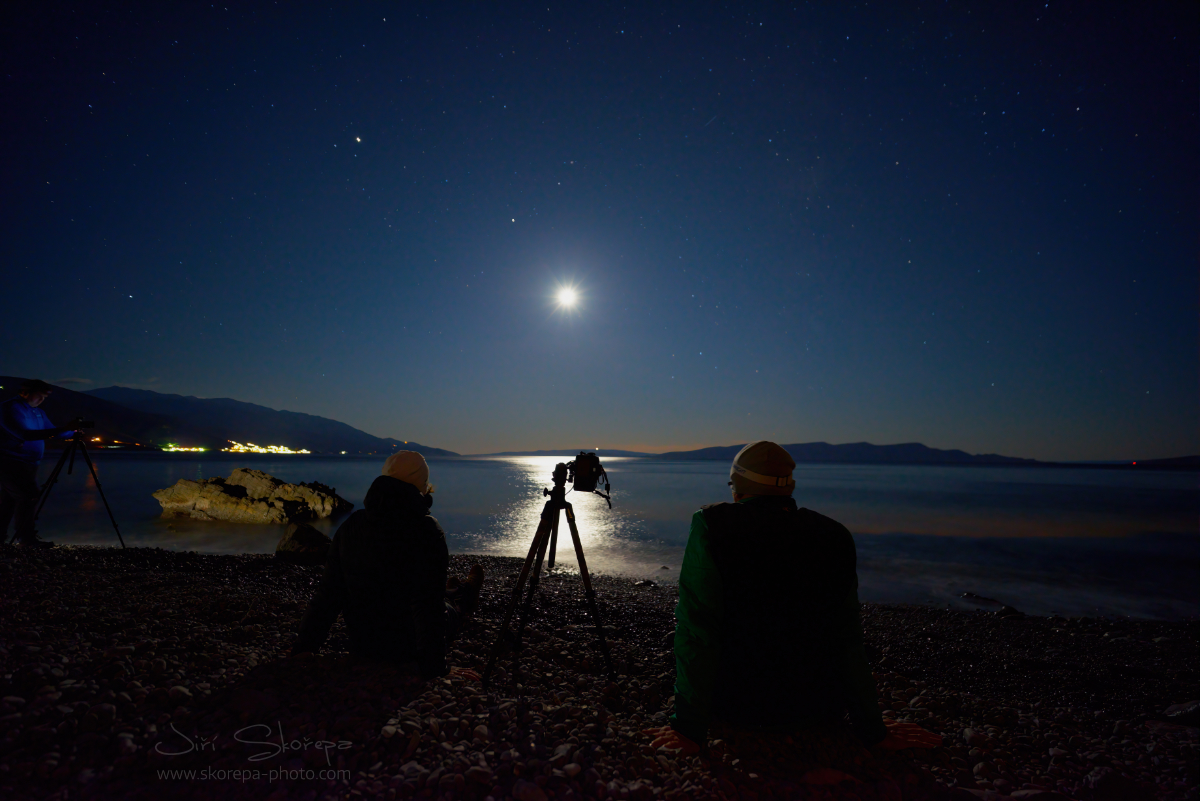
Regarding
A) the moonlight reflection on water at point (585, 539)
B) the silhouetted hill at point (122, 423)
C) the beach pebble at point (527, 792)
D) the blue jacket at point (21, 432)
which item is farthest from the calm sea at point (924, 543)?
the silhouetted hill at point (122, 423)

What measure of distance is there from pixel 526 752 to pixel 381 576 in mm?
1584

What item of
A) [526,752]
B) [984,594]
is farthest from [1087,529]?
[526,752]

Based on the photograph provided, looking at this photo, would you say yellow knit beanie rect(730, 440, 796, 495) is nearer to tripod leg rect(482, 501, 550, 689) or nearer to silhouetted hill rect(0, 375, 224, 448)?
tripod leg rect(482, 501, 550, 689)

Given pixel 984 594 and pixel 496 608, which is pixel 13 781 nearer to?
pixel 496 608

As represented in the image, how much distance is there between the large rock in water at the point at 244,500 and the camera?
16047 mm

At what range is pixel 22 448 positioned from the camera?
7141 mm

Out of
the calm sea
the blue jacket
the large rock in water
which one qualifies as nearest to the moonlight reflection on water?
the calm sea

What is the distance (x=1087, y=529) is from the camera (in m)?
21.8

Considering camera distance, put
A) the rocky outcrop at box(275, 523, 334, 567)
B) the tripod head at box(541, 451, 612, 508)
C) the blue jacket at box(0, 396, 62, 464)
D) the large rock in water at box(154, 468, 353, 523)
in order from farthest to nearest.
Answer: the large rock in water at box(154, 468, 353, 523)
the rocky outcrop at box(275, 523, 334, 567)
the blue jacket at box(0, 396, 62, 464)
the tripod head at box(541, 451, 612, 508)

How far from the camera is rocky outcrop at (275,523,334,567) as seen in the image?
8.31 metres

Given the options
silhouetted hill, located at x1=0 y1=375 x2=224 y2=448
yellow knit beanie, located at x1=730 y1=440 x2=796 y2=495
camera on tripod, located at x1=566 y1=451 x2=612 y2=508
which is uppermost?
yellow knit beanie, located at x1=730 y1=440 x2=796 y2=495

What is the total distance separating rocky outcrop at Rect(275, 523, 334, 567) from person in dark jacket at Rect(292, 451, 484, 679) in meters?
5.74

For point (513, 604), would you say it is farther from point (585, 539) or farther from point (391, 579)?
point (585, 539)

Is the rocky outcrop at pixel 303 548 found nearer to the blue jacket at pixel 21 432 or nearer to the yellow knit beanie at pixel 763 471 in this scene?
the blue jacket at pixel 21 432
